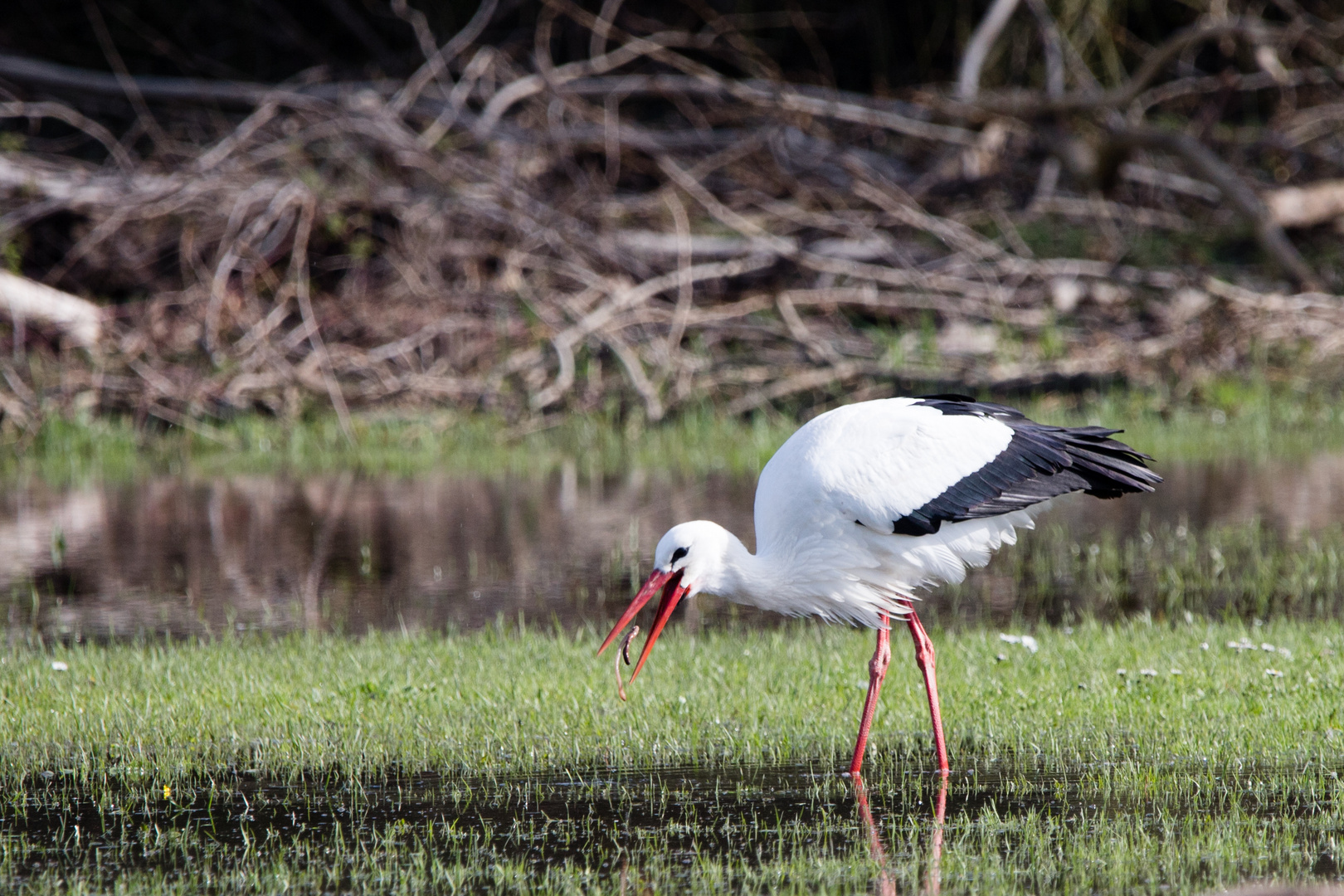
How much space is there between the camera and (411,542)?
10.1m

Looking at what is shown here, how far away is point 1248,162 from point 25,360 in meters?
14.0

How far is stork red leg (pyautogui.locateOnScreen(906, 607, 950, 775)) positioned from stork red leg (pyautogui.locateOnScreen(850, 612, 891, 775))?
0.36ft

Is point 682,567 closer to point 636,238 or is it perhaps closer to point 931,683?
point 931,683

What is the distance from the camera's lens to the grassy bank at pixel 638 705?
5.48 m

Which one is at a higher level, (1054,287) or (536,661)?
(1054,287)

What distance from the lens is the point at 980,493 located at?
586 centimetres

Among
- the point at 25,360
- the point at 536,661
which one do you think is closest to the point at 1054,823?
the point at 536,661

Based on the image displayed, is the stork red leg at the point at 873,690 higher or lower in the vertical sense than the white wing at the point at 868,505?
lower

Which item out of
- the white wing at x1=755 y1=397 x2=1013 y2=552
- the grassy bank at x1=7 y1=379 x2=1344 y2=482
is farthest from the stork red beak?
the grassy bank at x1=7 y1=379 x2=1344 y2=482

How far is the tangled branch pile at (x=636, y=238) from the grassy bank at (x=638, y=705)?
270 inches

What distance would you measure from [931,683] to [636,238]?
10.9 metres

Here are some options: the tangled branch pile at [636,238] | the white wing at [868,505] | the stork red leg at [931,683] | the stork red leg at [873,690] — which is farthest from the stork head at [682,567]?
the tangled branch pile at [636,238]

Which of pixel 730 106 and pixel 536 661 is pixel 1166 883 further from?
pixel 730 106

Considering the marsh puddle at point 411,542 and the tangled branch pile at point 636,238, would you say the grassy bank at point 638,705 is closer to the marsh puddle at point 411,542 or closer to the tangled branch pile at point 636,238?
the marsh puddle at point 411,542
